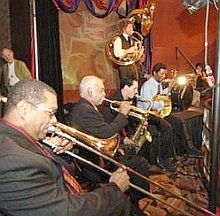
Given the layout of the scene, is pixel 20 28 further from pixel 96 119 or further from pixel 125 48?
pixel 96 119

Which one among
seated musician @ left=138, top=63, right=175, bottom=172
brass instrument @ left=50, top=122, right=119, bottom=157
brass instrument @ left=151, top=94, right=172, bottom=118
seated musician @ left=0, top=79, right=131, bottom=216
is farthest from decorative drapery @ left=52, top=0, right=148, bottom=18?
seated musician @ left=0, top=79, right=131, bottom=216

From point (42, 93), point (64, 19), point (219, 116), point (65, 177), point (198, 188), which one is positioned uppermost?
point (64, 19)

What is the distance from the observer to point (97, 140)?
3566mm

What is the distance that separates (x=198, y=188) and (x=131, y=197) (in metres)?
1.22

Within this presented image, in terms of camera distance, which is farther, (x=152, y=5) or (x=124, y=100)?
(x=152, y=5)

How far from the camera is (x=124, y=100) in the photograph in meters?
4.92

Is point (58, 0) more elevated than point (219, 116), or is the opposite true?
point (58, 0)

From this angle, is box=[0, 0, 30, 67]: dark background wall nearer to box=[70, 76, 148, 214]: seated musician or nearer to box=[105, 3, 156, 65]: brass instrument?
box=[105, 3, 156, 65]: brass instrument

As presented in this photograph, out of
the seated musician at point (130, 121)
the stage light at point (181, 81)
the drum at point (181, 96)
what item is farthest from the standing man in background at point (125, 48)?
the seated musician at point (130, 121)

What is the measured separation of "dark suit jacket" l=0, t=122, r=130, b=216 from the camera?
6.14 feet

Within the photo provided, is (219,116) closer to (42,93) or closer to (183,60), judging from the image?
(42,93)

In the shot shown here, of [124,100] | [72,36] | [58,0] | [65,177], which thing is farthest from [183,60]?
[65,177]

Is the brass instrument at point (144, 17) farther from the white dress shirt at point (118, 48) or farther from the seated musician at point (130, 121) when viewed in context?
the seated musician at point (130, 121)

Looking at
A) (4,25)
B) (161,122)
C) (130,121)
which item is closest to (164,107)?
(161,122)
